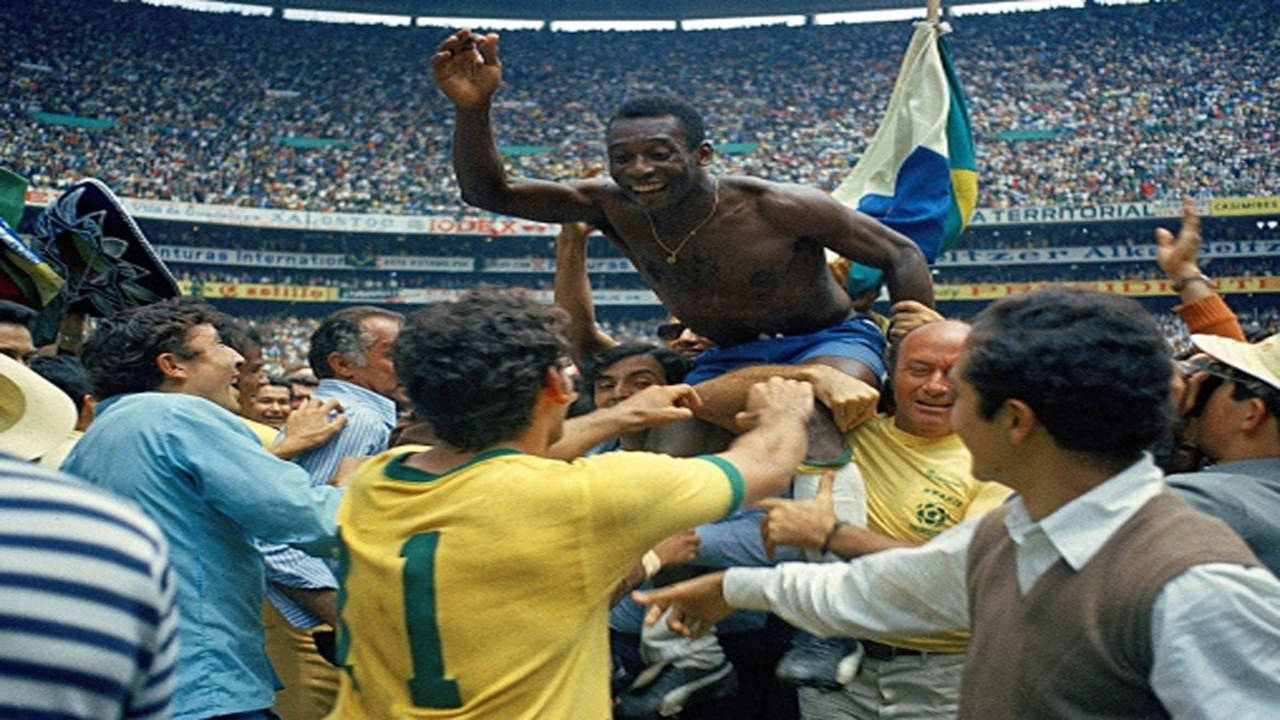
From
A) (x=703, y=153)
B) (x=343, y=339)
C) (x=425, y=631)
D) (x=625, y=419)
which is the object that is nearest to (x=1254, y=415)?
(x=625, y=419)

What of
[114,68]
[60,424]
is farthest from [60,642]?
[114,68]

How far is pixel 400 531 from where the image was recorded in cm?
205

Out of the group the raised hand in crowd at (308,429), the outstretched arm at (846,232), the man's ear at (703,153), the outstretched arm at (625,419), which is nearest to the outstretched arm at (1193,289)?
the outstretched arm at (846,232)

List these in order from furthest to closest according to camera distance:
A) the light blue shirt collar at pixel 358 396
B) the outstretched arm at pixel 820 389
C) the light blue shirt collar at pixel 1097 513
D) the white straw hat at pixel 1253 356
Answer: the light blue shirt collar at pixel 358 396 < the outstretched arm at pixel 820 389 < the white straw hat at pixel 1253 356 < the light blue shirt collar at pixel 1097 513

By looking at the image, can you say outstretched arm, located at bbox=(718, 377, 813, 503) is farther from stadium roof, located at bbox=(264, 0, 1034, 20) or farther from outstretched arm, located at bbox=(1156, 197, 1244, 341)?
stadium roof, located at bbox=(264, 0, 1034, 20)

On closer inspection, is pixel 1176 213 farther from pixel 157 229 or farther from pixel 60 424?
pixel 60 424

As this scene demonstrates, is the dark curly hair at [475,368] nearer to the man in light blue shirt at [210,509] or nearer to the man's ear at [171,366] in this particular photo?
the man in light blue shirt at [210,509]

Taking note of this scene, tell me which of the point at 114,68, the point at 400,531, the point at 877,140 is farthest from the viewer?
the point at 114,68

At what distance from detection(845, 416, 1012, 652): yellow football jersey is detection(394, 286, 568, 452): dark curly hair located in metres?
1.11

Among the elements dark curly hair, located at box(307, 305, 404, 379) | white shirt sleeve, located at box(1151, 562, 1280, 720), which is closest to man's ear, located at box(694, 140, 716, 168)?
dark curly hair, located at box(307, 305, 404, 379)

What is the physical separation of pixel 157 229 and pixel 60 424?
3224cm

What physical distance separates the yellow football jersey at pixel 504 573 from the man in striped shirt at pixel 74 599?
0.97 metres

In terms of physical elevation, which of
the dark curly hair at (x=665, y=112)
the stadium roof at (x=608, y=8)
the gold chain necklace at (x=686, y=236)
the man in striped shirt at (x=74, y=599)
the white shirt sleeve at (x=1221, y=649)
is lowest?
the white shirt sleeve at (x=1221, y=649)

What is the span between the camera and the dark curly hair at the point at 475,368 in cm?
211
